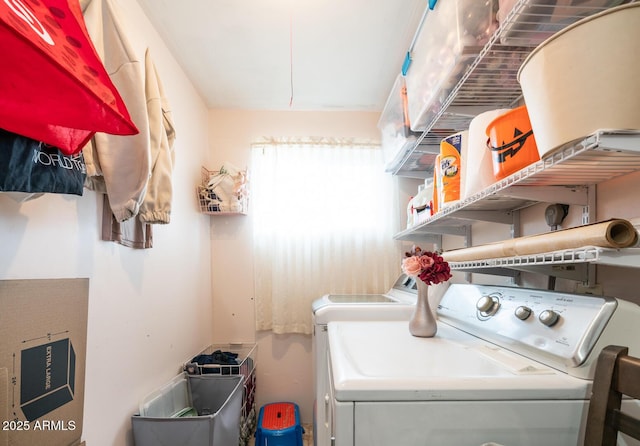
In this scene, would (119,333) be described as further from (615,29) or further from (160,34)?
(615,29)

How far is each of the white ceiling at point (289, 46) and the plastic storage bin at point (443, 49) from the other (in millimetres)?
425

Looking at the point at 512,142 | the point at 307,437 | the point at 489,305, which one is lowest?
the point at 307,437

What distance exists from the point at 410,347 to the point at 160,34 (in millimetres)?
2070

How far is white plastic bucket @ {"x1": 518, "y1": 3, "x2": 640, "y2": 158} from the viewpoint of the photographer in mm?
541

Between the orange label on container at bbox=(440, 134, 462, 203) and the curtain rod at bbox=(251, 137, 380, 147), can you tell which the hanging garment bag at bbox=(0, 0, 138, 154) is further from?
the curtain rod at bbox=(251, 137, 380, 147)

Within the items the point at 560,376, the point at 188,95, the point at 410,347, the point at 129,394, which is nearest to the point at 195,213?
the point at 188,95

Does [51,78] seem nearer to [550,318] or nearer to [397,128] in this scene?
[550,318]

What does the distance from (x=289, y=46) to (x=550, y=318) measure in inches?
74.9

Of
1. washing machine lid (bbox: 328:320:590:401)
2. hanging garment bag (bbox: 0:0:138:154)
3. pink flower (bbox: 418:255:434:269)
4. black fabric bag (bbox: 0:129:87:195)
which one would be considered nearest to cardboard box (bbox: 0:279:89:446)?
black fabric bag (bbox: 0:129:87:195)

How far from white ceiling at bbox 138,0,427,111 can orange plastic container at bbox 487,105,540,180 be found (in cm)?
116

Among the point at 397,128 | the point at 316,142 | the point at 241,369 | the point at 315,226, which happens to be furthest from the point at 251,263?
the point at 397,128

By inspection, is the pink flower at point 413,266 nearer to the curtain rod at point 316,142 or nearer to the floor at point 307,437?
the curtain rod at point 316,142

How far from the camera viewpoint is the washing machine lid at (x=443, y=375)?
74 cm

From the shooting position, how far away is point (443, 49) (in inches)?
48.4
